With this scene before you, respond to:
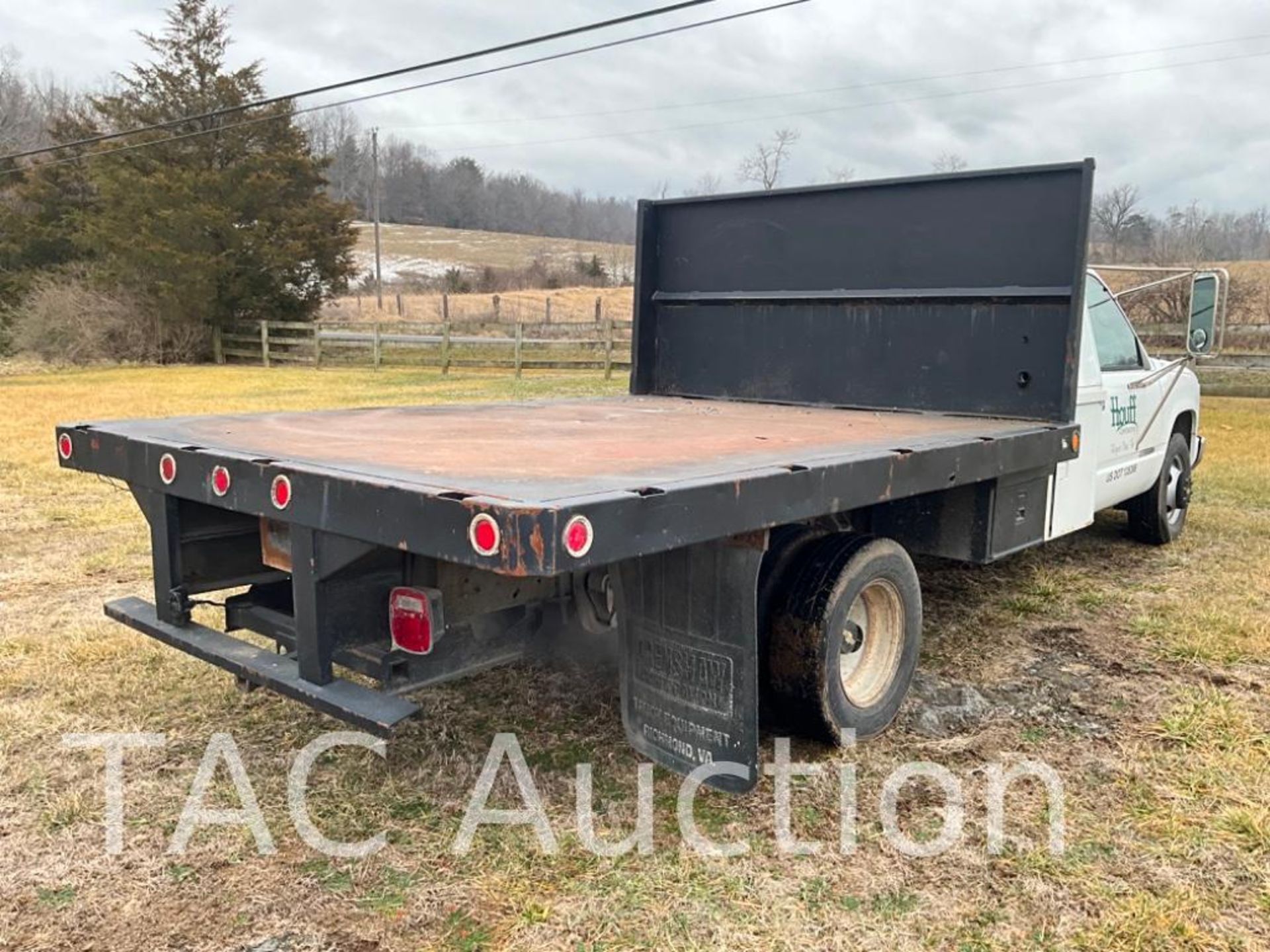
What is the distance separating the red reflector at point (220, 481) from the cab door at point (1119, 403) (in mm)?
4068

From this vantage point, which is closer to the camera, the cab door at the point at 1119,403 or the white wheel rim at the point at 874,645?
the white wheel rim at the point at 874,645

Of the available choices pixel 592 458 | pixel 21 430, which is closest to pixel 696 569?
pixel 592 458

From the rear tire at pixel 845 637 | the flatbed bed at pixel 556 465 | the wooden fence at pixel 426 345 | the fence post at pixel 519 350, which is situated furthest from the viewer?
the wooden fence at pixel 426 345

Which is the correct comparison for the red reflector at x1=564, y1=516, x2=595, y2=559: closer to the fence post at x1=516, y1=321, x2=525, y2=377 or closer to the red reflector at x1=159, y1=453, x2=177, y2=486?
the red reflector at x1=159, y1=453, x2=177, y2=486

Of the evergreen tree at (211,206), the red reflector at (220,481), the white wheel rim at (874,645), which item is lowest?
the white wheel rim at (874,645)

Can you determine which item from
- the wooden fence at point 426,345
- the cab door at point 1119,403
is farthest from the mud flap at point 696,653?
the wooden fence at point 426,345

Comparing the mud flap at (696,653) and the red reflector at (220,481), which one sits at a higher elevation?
the red reflector at (220,481)

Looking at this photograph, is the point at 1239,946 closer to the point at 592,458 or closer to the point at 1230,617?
the point at 592,458

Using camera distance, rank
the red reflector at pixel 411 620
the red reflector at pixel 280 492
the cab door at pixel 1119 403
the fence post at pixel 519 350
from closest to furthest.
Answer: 1. the red reflector at pixel 280 492
2. the red reflector at pixel 411 620
3. the cab door at pixel 1119 403
4. the fence post at pixel 519 350

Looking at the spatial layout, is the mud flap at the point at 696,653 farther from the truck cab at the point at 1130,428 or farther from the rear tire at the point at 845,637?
the truck cab at the point at 1130,428

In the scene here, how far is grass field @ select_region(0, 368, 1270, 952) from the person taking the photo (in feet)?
8.20

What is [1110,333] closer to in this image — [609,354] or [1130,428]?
[1130,428]

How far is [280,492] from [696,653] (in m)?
1.24

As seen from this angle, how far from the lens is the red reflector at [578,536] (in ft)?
6.76
